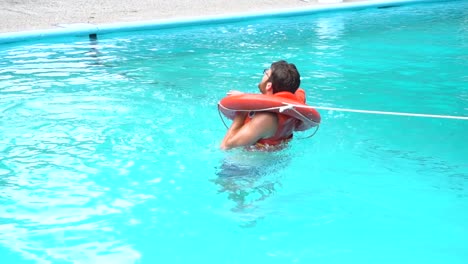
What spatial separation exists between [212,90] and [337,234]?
10.9 ft

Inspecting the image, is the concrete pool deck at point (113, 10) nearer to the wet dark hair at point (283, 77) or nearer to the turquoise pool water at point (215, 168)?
the turquoise pool water at point (215, 168)

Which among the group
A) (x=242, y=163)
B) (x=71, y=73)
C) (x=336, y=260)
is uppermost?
(x=71, y=73)

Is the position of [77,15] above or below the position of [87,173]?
above

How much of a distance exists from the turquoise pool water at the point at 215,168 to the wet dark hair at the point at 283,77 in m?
0.44

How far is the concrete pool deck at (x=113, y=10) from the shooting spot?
1087cm

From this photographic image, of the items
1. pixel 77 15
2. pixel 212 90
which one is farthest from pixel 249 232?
pixel 77 15

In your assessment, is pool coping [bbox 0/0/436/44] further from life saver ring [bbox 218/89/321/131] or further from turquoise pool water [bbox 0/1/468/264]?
life saver ring [bbox 218/89/321/131]

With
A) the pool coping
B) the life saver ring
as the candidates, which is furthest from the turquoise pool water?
the pool coping

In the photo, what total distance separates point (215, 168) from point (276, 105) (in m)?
0.99

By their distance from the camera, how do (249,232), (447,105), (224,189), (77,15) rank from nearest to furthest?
1. (249,232)
2. (224,189)
3. (447,105)
4. (77,15)

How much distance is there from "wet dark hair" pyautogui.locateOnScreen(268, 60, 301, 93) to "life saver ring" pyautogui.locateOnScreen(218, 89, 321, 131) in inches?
2.1

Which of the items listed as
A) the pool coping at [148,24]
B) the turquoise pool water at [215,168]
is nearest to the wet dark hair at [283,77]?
the turquoise pool water at [215,168]

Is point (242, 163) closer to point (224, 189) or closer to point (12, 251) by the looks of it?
point (224, 189)

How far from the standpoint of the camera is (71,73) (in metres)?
7.80
